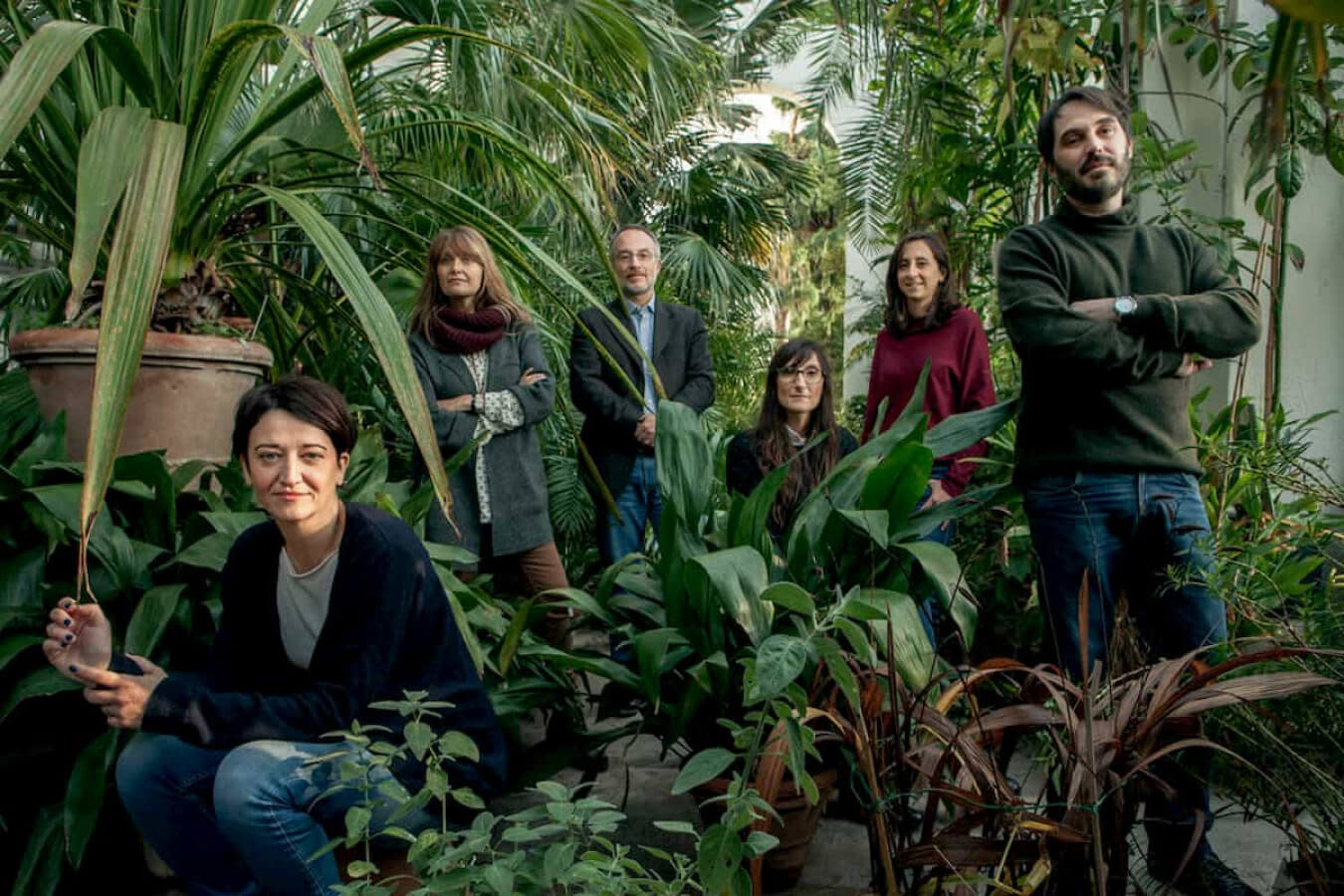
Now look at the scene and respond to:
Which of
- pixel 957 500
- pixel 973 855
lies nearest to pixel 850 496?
pixel 957 500

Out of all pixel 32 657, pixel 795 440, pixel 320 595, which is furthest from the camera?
pixel 795 440

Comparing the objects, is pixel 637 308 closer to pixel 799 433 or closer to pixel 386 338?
pixel 799 433

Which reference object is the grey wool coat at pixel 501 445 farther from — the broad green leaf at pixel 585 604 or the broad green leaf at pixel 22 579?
the broad green leaf at pixel 22 579

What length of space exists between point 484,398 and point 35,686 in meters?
1.54

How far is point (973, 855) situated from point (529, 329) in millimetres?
2439

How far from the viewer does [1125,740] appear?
1.54 meters

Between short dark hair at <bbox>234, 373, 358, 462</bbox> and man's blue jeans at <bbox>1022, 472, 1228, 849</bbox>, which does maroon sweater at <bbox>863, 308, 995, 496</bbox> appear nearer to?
man's blue jeans at <bbox>1022, 472, 1228, 849</bbox>

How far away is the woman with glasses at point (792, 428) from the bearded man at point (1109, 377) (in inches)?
41.8

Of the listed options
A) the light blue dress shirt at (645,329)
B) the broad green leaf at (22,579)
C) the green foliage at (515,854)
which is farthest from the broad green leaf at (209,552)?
the light blue dress shirt at (645,329)

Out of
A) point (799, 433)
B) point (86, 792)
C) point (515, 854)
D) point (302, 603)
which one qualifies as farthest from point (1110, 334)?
point (86, 792)

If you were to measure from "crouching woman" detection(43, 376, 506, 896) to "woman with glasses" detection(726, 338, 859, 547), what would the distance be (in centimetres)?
156

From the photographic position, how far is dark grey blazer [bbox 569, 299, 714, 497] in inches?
144

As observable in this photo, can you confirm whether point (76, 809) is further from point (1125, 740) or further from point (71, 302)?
point (1125, 740)

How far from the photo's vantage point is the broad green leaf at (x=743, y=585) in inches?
83.7
